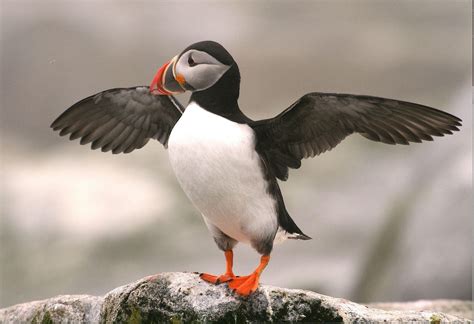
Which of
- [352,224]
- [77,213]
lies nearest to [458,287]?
[352,224]

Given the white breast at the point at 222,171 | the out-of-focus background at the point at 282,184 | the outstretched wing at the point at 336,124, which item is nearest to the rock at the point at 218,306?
the white breast at the point at 222,171

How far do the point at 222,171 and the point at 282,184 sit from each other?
4560 millimetres

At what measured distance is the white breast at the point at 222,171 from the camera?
2.85m

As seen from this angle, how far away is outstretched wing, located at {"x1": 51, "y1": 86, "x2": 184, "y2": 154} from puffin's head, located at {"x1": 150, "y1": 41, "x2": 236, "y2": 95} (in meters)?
0.35

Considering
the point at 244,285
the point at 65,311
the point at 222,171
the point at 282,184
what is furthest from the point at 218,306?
the point at 282,184

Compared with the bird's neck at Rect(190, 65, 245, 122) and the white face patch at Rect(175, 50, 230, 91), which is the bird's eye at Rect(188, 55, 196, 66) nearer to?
the white face patch at Rect(175, 50, 230, 91)

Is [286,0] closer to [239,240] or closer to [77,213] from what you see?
[77,213]

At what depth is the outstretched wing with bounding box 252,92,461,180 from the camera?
2.94 metres

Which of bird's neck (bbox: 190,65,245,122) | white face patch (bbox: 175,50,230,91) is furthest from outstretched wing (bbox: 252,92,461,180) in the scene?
white face patch (bbox: 175,50,230,91)

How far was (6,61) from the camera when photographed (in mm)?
8383

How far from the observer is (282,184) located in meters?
7.40

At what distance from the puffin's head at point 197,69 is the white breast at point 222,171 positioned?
9cm

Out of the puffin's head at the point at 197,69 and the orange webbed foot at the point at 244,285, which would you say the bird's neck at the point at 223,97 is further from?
the orange webbed foot at the point at 244,285

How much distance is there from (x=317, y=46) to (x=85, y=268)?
3985mm
